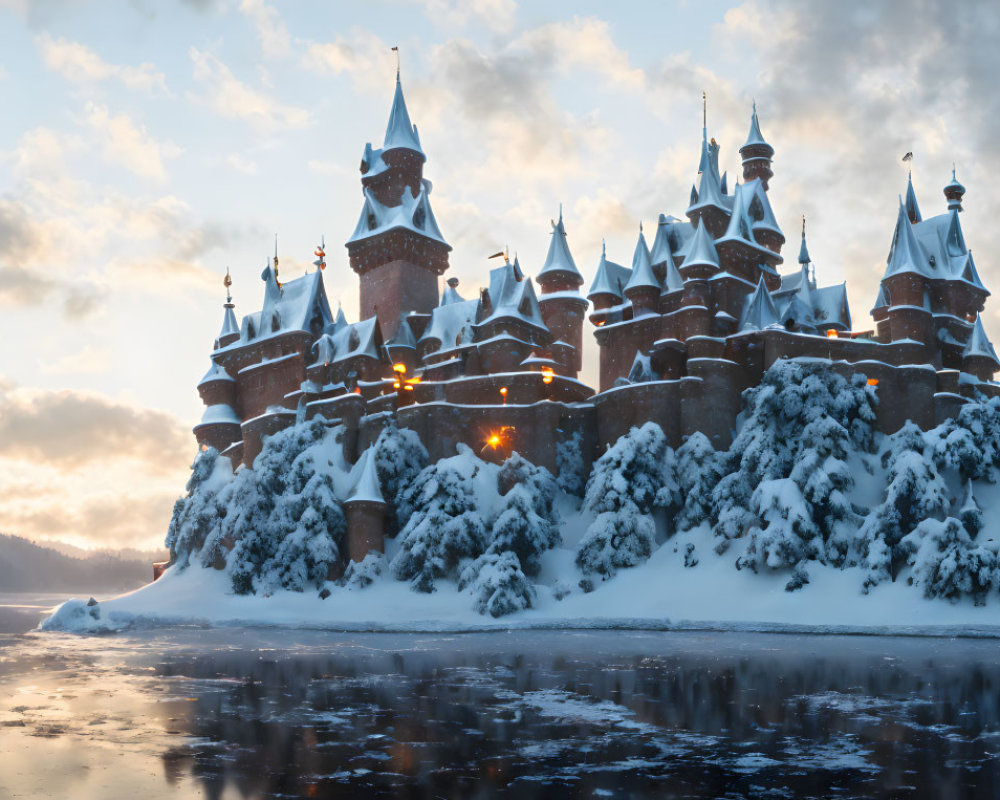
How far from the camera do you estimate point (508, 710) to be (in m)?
19.7

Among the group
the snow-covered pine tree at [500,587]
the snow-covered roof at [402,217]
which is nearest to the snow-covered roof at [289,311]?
the snow-covered roof at [402,217]

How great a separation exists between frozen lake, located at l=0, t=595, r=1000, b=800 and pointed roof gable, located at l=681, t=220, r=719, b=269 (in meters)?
31.0

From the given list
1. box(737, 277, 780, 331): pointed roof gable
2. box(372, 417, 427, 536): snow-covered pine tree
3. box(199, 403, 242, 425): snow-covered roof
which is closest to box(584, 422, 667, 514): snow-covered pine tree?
box(737, 277, 780, 331): pointed roof gable

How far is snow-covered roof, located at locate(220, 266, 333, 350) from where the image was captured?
68.1 meters

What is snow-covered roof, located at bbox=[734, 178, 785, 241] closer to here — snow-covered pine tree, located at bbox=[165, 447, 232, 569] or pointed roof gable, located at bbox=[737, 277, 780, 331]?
pointed roof gable, located at bbox=[737, 277, 780, 331]

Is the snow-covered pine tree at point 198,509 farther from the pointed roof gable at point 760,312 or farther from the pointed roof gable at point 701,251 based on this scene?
the pointed roof gable at point 760,312

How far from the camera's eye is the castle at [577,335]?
176 ft

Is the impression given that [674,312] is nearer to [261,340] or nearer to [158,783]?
[261,340]

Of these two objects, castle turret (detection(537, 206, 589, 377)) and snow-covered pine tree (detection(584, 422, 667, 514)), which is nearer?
snow-covered pine tree (detection(584, 422, 667, 514))

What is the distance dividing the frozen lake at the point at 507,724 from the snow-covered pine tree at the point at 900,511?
10.7 metres

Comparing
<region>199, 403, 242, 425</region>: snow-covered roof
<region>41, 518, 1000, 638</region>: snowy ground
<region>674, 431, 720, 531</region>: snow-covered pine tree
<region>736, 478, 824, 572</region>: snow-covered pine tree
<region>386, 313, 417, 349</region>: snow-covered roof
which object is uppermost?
<region>386, 313, 417, 349</region>: snow-covered roof

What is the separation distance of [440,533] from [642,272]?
22281 millimetres

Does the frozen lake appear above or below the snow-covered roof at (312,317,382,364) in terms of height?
below

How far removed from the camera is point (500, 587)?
45.6 m
